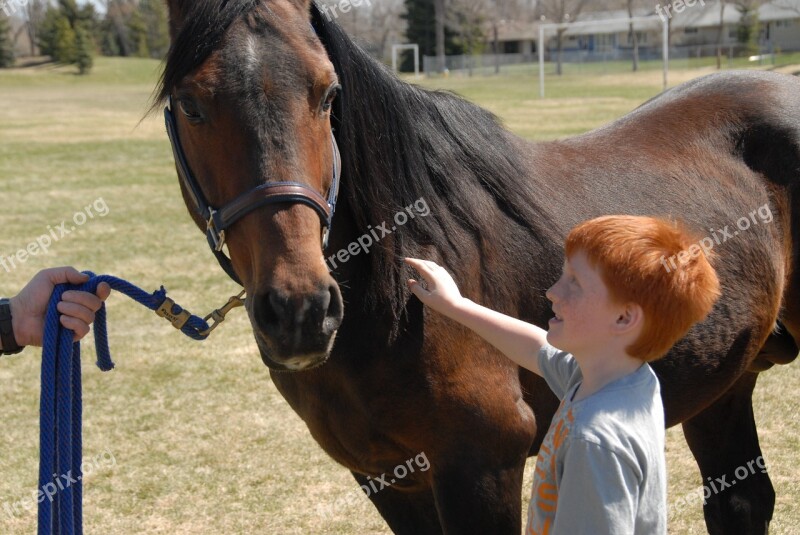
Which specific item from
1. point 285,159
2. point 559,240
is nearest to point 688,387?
point 559,240

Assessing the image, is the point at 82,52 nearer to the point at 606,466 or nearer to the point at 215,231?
the point at 215,231

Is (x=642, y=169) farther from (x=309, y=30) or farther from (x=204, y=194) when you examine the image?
(x=204, y=194)

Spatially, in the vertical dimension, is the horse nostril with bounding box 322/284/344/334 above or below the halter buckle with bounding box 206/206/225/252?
below

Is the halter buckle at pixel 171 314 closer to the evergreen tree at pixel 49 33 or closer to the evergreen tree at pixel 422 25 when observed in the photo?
the evergreen tree at pixel 422 25

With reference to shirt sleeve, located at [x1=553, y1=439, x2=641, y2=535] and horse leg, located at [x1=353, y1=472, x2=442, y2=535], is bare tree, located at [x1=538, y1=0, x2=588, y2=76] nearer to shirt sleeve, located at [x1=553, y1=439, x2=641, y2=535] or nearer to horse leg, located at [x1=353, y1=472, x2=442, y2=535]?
horse leg, located at [x1=353, y1=472, x2=442, y2=535]

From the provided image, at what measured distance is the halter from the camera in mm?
1828

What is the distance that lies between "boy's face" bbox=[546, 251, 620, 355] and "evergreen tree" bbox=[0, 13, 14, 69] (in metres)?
61.0

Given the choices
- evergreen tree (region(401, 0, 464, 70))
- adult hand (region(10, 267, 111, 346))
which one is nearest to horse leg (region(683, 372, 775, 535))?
adult hand (region(10, 267, 111, 346))

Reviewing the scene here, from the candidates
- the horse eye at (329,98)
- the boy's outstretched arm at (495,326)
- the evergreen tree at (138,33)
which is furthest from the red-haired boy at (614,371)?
the evergreen tree at (138,33)

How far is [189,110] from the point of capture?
6.39 feet

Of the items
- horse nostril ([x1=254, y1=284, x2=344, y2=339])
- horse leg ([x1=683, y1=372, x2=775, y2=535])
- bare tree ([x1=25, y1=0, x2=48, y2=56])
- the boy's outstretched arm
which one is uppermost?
bare tree ([x1=25, y1=0, x2=48, y2=56])

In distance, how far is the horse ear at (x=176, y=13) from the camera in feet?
7.21

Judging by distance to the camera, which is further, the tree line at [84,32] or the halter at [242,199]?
the tree line at [84,32]

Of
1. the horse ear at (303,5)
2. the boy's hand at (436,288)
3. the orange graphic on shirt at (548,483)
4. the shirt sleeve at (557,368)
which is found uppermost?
the horse ear at (303,5)
